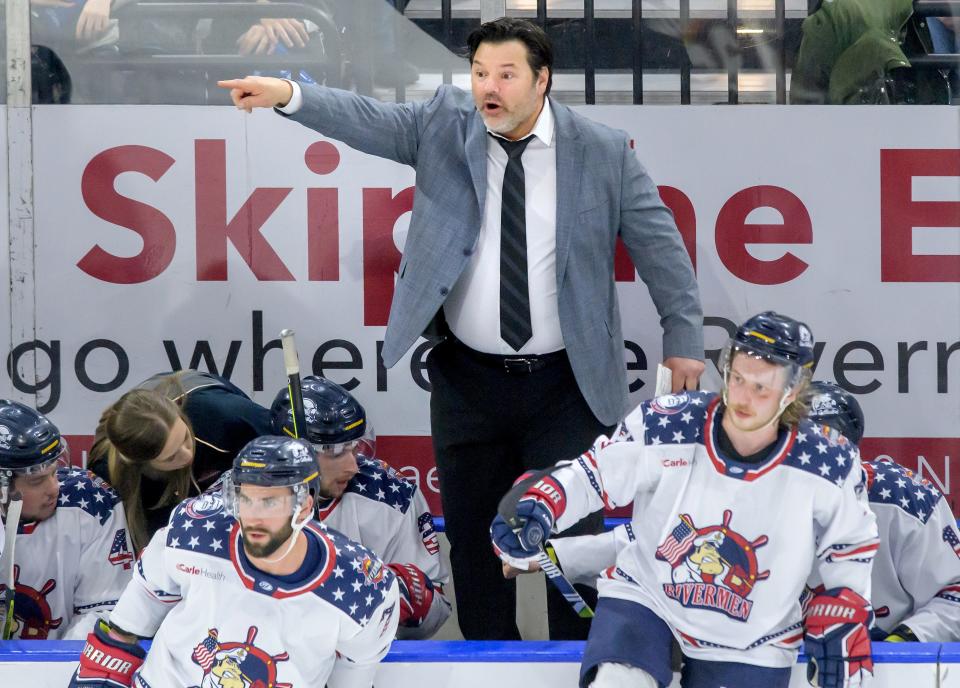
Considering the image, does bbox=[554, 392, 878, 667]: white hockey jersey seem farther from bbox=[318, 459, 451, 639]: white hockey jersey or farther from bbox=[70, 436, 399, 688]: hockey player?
bbox=[318, 459, 451, 639]: white hockey jersey

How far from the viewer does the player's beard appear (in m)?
1.95

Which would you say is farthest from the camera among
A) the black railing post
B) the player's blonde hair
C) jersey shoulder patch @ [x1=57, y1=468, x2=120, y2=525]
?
the black railing post

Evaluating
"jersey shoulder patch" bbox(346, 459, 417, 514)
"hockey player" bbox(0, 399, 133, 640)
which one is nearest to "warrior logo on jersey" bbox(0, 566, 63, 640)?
"hockey player" bbox(0, 399, 133, 640)

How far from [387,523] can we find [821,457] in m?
1.03

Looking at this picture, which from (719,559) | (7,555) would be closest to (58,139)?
(7,555)

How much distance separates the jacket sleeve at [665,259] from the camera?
7.97ft

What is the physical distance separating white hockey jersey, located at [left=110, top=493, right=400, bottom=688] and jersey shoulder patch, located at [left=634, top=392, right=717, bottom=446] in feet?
1.66

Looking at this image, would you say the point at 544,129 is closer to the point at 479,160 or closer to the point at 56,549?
the point at 479,160

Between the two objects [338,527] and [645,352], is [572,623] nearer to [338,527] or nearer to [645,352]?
[338,527]

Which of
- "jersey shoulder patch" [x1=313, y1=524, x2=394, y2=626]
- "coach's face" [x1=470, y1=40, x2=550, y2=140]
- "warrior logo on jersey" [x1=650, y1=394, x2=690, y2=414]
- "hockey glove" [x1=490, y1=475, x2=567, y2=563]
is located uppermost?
"coach's face" [x1=470, y1=40, x2=550, y2=140]

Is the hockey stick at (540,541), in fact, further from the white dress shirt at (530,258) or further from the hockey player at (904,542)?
the hockey player at (904,542)

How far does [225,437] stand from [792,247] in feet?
4.92

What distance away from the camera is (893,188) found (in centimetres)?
313

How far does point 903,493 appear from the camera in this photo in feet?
8.00
